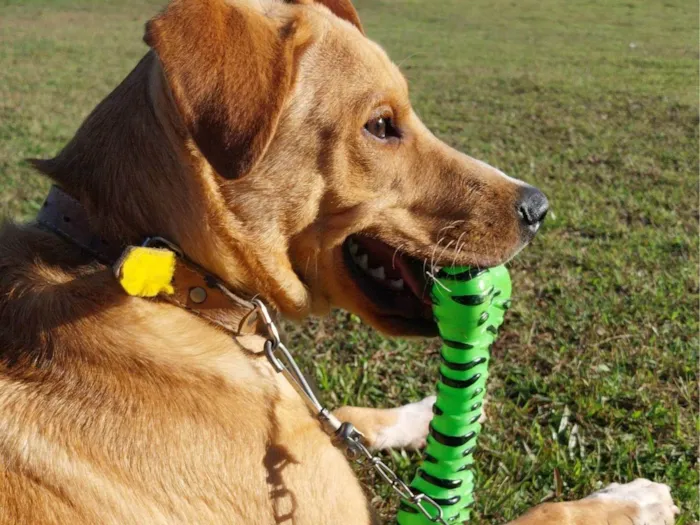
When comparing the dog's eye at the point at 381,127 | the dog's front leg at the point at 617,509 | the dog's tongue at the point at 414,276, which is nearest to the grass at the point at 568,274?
the dog's front leg at the point at 617,509

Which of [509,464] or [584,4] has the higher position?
[509,464]

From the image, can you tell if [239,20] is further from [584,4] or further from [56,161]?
[584,4]

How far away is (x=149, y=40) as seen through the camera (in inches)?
85.0

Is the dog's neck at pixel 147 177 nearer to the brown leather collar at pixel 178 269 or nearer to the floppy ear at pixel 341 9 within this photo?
the brown leather collar at pixel 178 269

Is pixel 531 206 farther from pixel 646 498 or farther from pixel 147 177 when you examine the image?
pixel 147 177

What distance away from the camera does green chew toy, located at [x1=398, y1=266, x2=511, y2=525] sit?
2846 millimetres

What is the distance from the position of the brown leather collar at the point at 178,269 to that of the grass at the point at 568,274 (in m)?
1.33

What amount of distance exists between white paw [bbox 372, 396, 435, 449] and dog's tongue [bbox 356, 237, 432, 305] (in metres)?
0.89

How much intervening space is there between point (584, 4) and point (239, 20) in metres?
28.0

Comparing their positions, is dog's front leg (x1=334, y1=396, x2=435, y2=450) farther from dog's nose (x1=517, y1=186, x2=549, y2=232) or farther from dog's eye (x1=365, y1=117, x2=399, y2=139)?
dog's eye (x1=365, y1=117, x2=399, y2=139)

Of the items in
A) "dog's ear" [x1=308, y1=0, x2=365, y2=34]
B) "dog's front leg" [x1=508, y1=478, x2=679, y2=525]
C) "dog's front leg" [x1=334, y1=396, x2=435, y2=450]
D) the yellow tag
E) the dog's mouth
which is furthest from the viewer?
"dog's front leg" [x1=334, y1=396, x2=435, y2=450]

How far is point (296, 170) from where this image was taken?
2.69 m

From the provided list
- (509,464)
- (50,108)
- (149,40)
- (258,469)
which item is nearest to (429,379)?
(509,464)

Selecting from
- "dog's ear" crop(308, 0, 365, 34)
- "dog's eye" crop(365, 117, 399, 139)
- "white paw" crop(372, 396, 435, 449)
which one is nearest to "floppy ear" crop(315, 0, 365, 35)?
"dog's ear" crop(308, 0, 365, 34)
